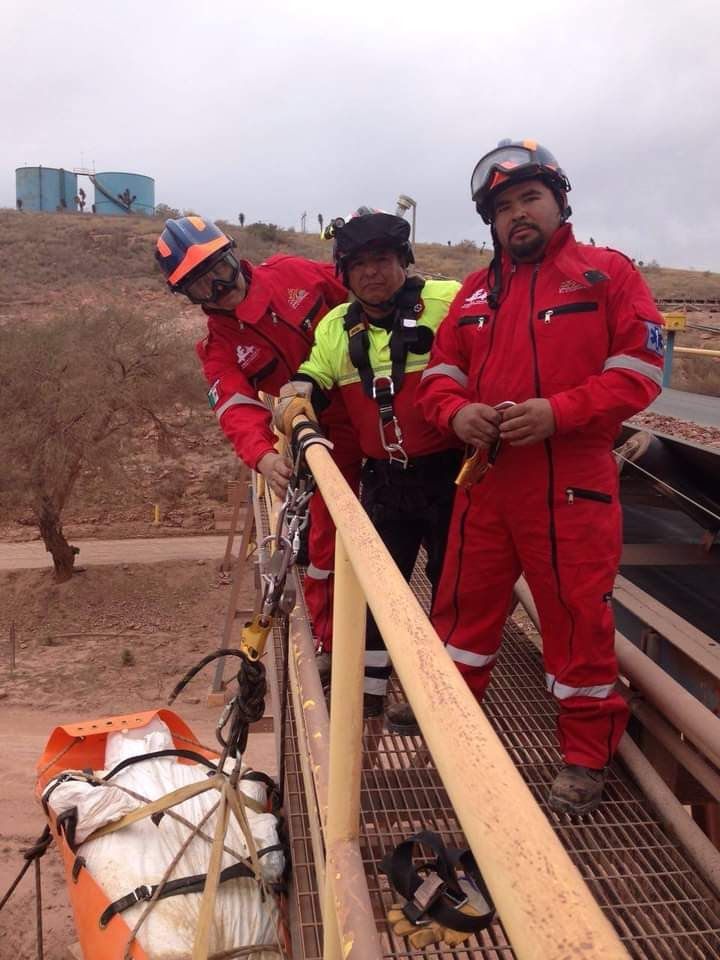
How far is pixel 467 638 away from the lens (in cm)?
270

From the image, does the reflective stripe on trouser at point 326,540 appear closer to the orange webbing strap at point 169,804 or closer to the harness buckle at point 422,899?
the orange webbing strap at point 169,804

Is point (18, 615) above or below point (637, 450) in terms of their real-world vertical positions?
below

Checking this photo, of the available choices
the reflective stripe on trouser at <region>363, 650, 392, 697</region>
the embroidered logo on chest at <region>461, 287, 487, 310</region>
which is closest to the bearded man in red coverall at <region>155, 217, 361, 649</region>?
the reflective stripe on trouser at <region>363, 650, 392, 697</region>

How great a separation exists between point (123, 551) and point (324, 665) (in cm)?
1466

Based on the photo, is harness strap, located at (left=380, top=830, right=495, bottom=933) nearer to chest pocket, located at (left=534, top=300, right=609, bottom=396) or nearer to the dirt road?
chest pocket, located at (left=534, top=300, right=609, bottom=396)

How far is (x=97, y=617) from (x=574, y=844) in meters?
13.5

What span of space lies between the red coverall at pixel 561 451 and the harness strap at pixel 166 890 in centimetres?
105

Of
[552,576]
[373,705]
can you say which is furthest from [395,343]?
[373,705]

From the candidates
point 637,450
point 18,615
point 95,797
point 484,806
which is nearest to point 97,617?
point 18,615

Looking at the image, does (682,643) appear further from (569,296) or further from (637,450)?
(637,450)

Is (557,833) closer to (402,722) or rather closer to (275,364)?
(402,722)

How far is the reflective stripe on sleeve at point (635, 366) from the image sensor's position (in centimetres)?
230

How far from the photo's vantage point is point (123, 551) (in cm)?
1705

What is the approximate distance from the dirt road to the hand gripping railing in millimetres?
15262
